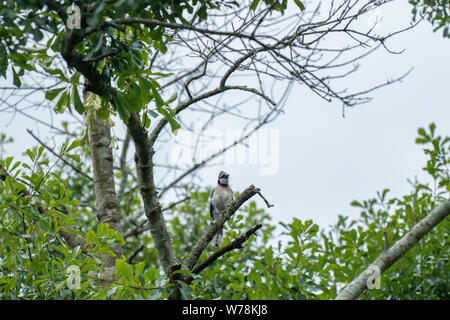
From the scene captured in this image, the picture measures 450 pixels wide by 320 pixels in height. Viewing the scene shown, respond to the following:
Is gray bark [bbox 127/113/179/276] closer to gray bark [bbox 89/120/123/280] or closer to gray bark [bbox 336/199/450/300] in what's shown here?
gray bark [bbox 89/120/123/280]

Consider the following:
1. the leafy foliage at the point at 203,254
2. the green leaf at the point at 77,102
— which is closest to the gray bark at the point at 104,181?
the leafy foliage at the point at 203,254

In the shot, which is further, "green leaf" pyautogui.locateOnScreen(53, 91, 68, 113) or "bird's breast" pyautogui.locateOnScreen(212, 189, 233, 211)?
"bird's breast" pyautogui.locateOnScreen(212, 189, 233, 211)

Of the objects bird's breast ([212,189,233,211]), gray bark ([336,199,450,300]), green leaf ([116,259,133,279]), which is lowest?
green leaf ([116,259,133,279])

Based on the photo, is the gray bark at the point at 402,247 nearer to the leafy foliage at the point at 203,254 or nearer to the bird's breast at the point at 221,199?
the leafy foliage at the point at 203,254

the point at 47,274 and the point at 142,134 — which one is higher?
the point at 142,134

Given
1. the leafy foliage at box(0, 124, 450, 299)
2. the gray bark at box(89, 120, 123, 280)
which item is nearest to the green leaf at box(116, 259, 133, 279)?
the leafy foliage at box(0, 124, 450, 299)

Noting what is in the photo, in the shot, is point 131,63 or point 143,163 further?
point 143,163

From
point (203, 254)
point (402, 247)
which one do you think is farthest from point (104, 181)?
point (402, 247)

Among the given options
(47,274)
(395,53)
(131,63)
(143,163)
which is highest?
(395,53)

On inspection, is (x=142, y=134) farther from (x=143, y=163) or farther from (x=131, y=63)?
(x=131, y=63)

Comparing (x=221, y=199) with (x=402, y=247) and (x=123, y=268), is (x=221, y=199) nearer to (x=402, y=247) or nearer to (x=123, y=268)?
(x=402, y=247)

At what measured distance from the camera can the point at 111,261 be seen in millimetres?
4297

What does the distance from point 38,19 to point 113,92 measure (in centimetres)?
52
